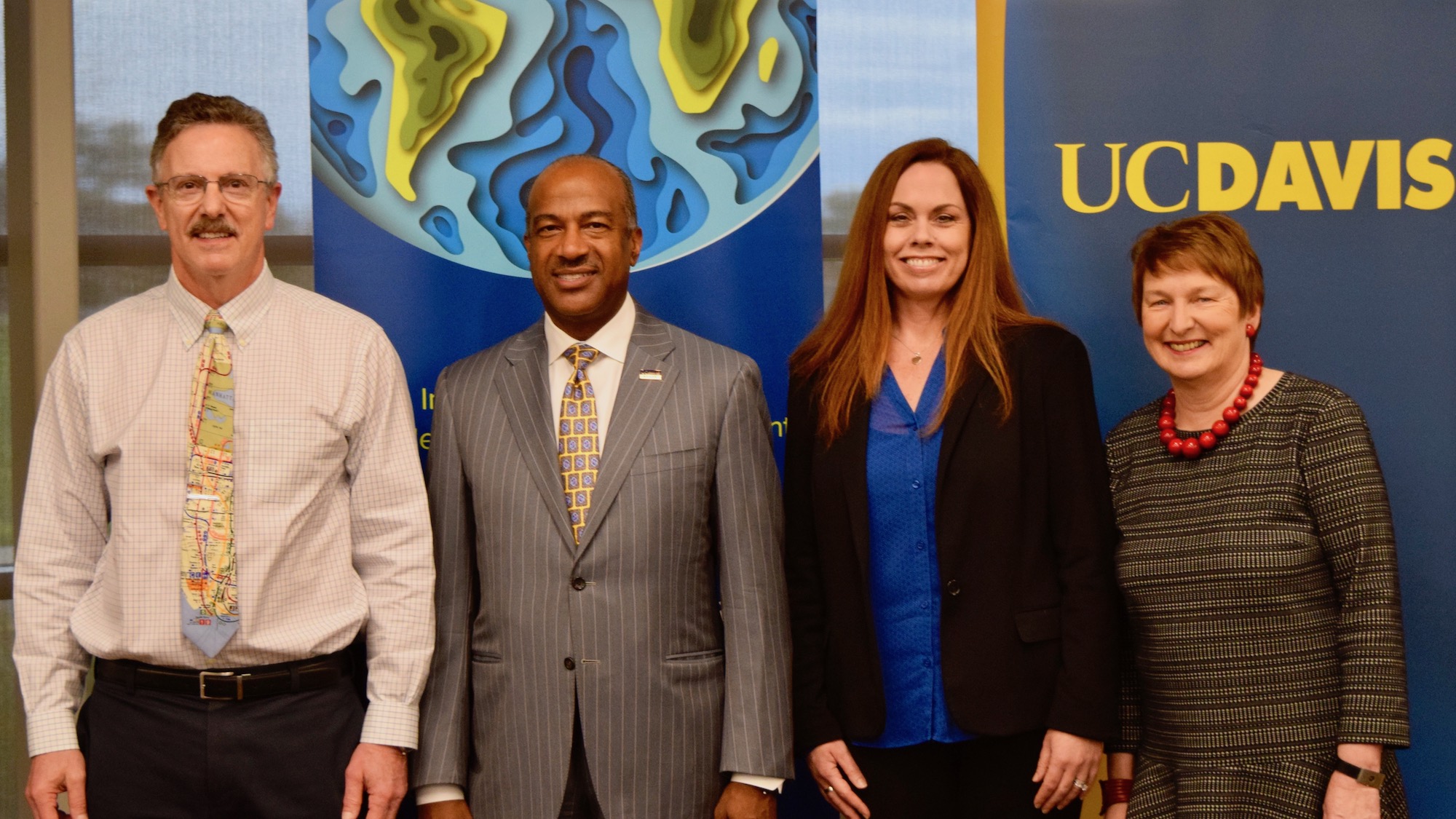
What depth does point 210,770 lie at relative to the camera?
2.36 meters

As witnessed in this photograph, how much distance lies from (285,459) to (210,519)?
174mm

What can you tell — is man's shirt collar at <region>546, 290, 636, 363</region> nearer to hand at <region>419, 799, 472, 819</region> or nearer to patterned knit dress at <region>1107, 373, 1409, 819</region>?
hand at <region>419, 799, 472, 819</region>

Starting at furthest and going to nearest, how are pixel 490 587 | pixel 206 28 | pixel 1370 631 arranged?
pixel 206 28
pixel 490 587
pixel 1370 631

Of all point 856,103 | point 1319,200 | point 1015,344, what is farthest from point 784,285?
point 1319,200

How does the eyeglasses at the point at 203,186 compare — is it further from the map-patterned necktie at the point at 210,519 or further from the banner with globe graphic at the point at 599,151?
the banner with globe graphic at the point at 599,151

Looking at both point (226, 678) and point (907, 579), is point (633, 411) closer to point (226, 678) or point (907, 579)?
point (907, 579)

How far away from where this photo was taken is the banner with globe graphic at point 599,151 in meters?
3.15

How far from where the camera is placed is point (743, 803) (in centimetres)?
242

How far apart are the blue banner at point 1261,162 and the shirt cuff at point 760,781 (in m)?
1.38

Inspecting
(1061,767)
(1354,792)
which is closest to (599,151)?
(1061,767)

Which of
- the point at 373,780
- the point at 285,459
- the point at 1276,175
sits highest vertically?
the point at 1276,175

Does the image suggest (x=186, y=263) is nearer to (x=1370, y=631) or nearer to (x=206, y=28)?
(x=206, y=28)

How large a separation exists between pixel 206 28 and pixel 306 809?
1.90 metres

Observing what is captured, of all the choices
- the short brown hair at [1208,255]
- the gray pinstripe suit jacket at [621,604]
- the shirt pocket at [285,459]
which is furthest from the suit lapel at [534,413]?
the short brown hair at [1208,255]
